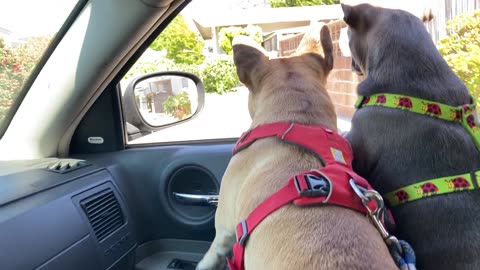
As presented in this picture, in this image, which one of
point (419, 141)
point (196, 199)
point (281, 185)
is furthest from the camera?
point (196, 199)

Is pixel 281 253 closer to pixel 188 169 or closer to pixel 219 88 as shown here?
pixel 188 169

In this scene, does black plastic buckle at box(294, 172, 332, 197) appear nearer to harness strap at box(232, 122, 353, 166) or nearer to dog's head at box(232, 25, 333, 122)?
harness strap at box(232, 122, 353, 166)

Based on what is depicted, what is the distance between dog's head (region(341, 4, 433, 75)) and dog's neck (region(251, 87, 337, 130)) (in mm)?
391

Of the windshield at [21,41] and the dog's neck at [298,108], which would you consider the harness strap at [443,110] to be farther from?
the windshield at [21,41]

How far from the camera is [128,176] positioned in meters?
2.74

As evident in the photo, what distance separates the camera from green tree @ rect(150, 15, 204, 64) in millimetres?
2725

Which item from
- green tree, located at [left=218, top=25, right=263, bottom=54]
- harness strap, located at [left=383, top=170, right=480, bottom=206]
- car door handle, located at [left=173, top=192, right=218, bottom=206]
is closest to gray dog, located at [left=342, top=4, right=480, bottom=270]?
harness strap, located at [left=383, top=170, right=480, bottom=206]

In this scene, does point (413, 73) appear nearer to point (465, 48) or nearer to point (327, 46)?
point (327, 46)

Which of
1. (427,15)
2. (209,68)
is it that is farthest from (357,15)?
(209,68)

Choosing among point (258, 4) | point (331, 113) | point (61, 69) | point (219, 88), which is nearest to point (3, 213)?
point (61, 69)

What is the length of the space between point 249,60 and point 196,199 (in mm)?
987

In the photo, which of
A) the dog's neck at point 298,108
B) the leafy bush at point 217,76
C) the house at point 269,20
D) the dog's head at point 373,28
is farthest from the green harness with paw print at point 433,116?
the leafy bush at point 217,76

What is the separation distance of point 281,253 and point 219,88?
6.82 feet

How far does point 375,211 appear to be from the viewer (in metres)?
1.33
